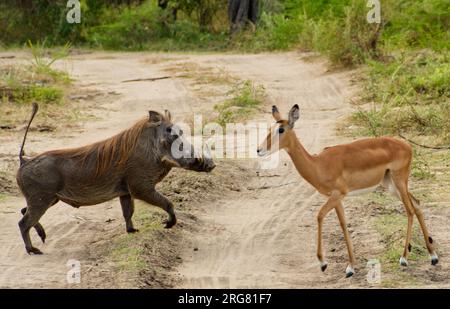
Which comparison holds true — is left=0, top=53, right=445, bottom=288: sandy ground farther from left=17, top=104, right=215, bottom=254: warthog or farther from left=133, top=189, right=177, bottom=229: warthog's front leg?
left=17, top=104, right=215, bottom=254: warthog

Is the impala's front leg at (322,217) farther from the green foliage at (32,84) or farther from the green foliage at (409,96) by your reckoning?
the green foliage at (32,84)

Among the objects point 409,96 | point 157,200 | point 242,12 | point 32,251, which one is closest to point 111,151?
point 157,200

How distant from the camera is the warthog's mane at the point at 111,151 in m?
8.87

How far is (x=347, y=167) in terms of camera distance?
7.73 metres

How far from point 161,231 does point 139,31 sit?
706 inches

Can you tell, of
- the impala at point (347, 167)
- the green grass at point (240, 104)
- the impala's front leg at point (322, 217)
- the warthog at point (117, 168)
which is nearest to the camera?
the impala's front leg at point (322, 217)

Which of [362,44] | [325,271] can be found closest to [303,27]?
[362,44]

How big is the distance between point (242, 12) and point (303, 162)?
18625mm

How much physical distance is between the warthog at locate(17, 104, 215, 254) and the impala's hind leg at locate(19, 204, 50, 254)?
0.04 meters

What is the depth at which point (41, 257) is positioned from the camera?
333 inches

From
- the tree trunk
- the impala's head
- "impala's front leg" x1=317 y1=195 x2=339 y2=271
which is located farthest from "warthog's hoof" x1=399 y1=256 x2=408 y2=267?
the tree trunk

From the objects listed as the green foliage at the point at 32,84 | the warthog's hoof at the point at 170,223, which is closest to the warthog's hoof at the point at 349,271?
the warthog's hoof at the point at 170,223

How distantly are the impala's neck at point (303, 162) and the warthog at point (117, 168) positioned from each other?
→ 1340mm

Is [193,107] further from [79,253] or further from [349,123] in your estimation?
[79,253]
